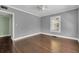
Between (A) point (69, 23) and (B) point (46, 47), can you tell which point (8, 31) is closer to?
(B) point (46, 47)

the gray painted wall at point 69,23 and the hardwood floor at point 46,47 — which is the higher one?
the gray painted wall at point 69,23

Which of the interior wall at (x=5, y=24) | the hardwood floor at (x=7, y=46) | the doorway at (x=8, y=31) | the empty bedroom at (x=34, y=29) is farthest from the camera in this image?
the interior wall at (x=5, y=24)

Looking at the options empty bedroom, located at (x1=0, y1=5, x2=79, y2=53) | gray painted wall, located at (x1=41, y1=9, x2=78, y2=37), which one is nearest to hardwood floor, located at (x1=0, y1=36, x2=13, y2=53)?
empty bedroom, located at (x1=0, y1=5, x2=79, y2=53)

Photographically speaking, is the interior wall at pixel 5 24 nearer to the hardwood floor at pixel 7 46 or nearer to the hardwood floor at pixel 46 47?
the hardwood floor at pixel 7 46

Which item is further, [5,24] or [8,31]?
[5,24]

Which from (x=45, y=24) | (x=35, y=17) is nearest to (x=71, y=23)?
(x=35, y=17)

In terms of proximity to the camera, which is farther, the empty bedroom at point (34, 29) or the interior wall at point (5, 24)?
the interior wall at point (5, 24)

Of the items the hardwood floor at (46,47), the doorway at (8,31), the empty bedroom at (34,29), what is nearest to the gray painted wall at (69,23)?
the empty bedroom at (34,29)

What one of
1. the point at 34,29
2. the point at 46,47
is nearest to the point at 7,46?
the point at 46,47

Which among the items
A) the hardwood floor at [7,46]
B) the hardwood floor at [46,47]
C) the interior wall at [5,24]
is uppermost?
the interior wall at [5,24]

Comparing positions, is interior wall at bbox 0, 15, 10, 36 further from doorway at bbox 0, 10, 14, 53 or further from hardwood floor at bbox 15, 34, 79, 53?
hardwood floor at bbox 15, 34, 79, 53

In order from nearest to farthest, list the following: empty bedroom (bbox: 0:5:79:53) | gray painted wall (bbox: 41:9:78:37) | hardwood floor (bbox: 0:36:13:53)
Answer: hardwood floor (bbox: 0:36:13:53)
empty bedroom (bbox: 0:5:79:53)
gray painted wall (bbox: 41:9:78:37)
